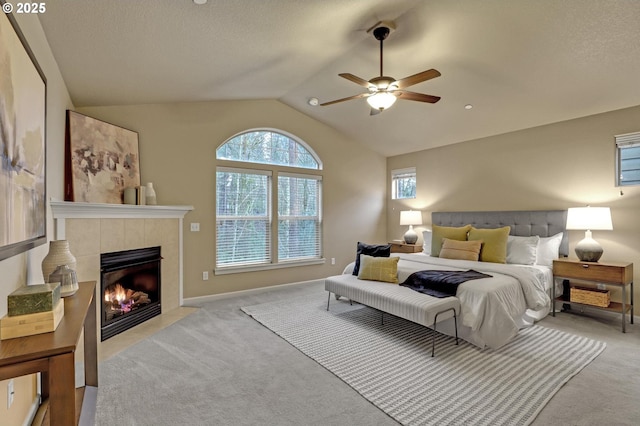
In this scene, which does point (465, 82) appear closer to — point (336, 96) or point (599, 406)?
point (336, 96)

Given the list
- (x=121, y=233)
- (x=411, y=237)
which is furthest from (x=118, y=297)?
(x=411, y=237)

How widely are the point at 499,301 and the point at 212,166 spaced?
12.8 ft

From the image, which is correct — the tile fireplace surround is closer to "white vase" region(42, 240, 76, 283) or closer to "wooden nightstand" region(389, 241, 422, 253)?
"white vase" region(42, 240, 76, 283)

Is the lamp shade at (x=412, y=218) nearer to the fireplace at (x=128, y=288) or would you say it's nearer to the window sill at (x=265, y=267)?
the window sill at (x=265, y=267)

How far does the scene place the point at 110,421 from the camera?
1896 mm

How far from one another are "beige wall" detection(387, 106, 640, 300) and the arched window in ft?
7.23

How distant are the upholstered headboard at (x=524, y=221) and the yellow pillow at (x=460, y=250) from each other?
79 centimetres

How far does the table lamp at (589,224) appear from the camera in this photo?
354cm

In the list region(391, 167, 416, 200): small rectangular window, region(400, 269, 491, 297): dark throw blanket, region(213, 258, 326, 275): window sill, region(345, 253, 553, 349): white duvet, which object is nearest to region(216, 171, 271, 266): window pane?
region(213, 258, 326, 275): window sill

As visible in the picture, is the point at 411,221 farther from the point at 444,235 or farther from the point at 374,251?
the point at 374,251

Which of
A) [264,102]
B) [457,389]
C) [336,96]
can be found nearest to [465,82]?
[336,96]

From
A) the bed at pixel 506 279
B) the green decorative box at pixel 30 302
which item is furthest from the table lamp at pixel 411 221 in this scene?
the green decorative box at pixel 30 302

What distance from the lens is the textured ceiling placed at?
92.7 inches

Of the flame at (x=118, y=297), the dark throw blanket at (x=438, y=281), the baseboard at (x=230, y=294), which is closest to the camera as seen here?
the dark throw blanket at (x=438, y=281)
